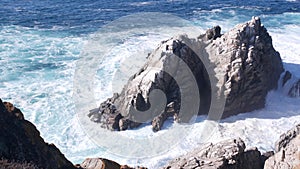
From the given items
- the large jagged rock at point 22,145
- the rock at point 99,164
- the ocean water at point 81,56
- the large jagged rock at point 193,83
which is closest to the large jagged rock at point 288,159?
the rock at point 99,164

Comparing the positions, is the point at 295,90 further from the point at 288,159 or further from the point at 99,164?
the point at 99,164

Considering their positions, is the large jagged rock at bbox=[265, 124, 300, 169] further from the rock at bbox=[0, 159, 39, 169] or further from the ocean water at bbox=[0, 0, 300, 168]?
the ocean water at bbox=[0, 0, 300, 168]

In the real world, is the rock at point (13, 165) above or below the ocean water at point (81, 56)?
above

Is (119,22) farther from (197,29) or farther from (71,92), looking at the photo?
(71,92)

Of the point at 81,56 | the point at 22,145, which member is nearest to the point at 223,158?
the point at 22,145

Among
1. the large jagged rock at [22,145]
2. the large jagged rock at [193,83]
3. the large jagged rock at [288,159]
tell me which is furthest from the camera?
the large jagged rock at [193,83]

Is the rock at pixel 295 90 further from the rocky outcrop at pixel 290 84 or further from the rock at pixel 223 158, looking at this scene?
the rock at pixel 223 158

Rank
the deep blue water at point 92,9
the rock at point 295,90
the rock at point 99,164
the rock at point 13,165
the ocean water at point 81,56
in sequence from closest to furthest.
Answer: the rock at point 13,165, the rock at point 99,164, the ocean water at point 81,56, the rock at point 295,90, the deep blue water at point 92,9
